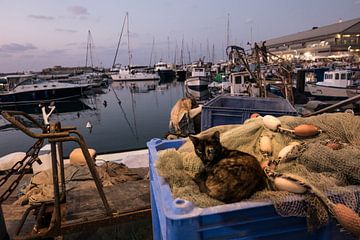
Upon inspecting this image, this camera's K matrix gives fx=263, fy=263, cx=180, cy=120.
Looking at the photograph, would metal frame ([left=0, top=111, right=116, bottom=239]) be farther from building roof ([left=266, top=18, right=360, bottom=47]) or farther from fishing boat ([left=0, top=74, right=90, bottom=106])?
building roof ([left=266, top=18, right=360, bottom=47])

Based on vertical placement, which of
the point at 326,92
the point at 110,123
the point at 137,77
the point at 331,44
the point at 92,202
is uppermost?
the point at 331,44

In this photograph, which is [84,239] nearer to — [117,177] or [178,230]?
[117,177]

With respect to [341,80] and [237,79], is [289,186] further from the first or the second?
[341,80]

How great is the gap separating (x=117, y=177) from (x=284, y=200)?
3.82 metres

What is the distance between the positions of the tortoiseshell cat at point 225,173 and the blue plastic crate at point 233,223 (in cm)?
13

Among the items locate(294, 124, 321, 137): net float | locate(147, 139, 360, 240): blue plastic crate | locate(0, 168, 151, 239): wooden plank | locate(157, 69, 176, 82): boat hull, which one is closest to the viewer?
locate(147, 139, 360, 240): blue plastic crate

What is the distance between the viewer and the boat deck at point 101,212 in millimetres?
3143

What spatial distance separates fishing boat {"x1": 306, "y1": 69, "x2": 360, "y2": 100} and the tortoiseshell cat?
2149 cm

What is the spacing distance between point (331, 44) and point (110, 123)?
42812 mm

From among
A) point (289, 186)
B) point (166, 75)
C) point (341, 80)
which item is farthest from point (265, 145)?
Answer: point (166, 75)

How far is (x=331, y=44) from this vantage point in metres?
47.4

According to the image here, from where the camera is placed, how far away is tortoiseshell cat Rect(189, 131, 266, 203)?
5.25 ft

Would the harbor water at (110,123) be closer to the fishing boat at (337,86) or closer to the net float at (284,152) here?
the net float at (284,152)

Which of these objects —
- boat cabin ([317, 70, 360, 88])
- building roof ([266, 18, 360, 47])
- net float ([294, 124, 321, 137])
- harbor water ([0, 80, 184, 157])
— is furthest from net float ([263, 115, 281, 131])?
building roof ([266, 18, 360, 47])
